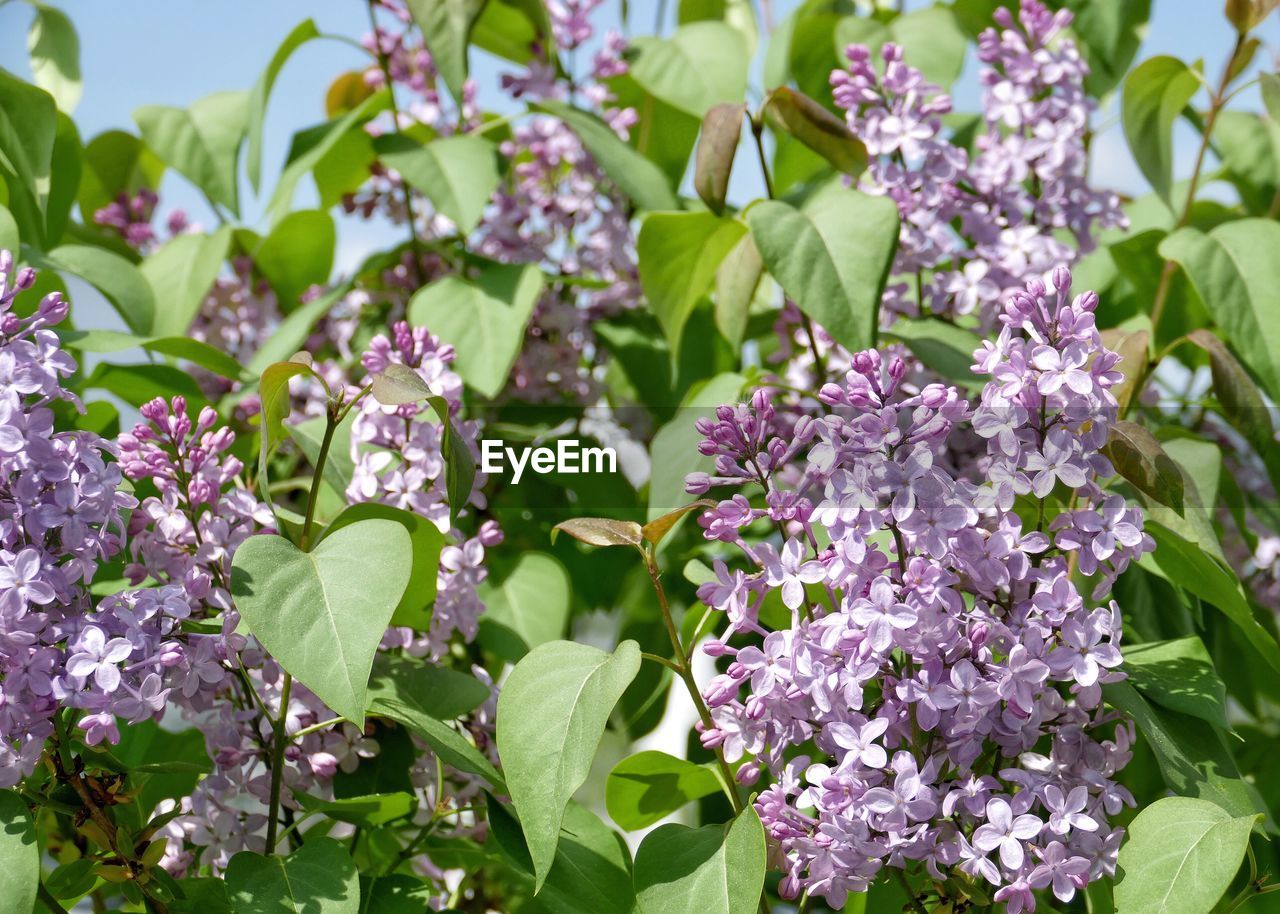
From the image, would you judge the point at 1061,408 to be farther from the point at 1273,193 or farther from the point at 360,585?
the point at 1273,193

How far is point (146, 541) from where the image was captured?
75 cm

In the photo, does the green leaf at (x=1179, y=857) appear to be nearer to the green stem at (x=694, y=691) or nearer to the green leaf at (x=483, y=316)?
the green stem at (x=694, y=691)

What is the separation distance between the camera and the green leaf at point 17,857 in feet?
1.93

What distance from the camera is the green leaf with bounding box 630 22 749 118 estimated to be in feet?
4.04

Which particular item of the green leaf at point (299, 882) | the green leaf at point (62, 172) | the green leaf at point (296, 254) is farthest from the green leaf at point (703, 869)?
the green leaf at point (296, 254)

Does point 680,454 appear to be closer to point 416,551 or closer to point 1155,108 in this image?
point 416,551

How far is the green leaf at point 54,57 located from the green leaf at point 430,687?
0.64m

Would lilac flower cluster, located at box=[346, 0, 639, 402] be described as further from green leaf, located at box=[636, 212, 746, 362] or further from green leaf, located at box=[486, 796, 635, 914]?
green leaf, located at box=[486, 796, 635, 914]

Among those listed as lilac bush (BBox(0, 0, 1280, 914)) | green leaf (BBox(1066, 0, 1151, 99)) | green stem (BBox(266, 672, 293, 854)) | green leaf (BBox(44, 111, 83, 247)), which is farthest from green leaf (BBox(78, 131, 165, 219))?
green leaf (BBox(1066, 0, 1151, 99))

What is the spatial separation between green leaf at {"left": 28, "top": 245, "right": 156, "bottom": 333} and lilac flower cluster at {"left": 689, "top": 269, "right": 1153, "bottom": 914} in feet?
1.92

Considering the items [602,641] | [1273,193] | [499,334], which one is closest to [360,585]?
[499,334]

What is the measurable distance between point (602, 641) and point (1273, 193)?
85 centimetres

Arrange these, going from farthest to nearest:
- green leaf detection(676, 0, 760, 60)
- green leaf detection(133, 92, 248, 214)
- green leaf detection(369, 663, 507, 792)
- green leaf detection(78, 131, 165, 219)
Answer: green leaf detection(676, 0, 760, 60), green leaf detection(78, 131, 165, 219), green leaf detection(133, 92, 248, 214), green leaf detection(369, 663, 507, 792)

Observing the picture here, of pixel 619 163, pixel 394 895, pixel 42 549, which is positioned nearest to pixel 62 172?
pixel 619 163
